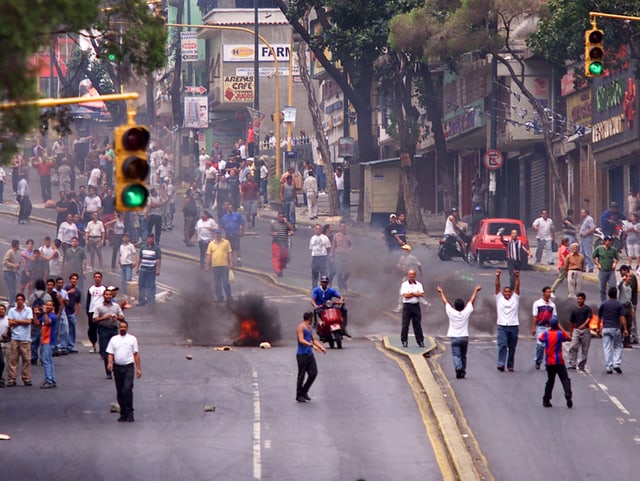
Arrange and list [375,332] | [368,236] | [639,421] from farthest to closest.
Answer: [368,236], [375,332], [639,421]

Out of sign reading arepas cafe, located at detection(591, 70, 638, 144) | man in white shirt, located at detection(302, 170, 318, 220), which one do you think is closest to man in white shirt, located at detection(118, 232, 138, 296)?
sign reading arepas cafe, located at detection(591, 70, 638, 144)

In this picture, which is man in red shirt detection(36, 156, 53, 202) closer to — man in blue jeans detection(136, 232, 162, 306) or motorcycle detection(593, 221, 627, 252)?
man in blue jeans detection(136, 232, 162, 306)

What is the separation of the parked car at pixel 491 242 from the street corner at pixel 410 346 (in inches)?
435

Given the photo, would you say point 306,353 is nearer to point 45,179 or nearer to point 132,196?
point 132,196

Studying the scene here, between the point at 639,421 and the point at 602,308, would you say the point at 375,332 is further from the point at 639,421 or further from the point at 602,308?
the point at 639,421

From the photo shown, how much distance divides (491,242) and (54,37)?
80.5 feet

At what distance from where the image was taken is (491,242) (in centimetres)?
4003

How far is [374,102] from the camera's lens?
70.9 meters

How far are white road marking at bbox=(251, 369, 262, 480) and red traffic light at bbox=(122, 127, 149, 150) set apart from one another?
7.03 metres

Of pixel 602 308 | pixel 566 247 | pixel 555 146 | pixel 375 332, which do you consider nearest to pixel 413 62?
pixel 555 146

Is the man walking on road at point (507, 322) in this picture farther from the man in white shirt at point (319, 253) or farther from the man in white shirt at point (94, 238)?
the man in white shirt at point (94, 238)

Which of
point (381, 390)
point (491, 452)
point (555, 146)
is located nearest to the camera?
point (491, 452)

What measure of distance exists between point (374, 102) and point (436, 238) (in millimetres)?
24571

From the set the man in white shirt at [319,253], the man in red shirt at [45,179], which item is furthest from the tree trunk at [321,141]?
the man in white shirt at [319,253]
